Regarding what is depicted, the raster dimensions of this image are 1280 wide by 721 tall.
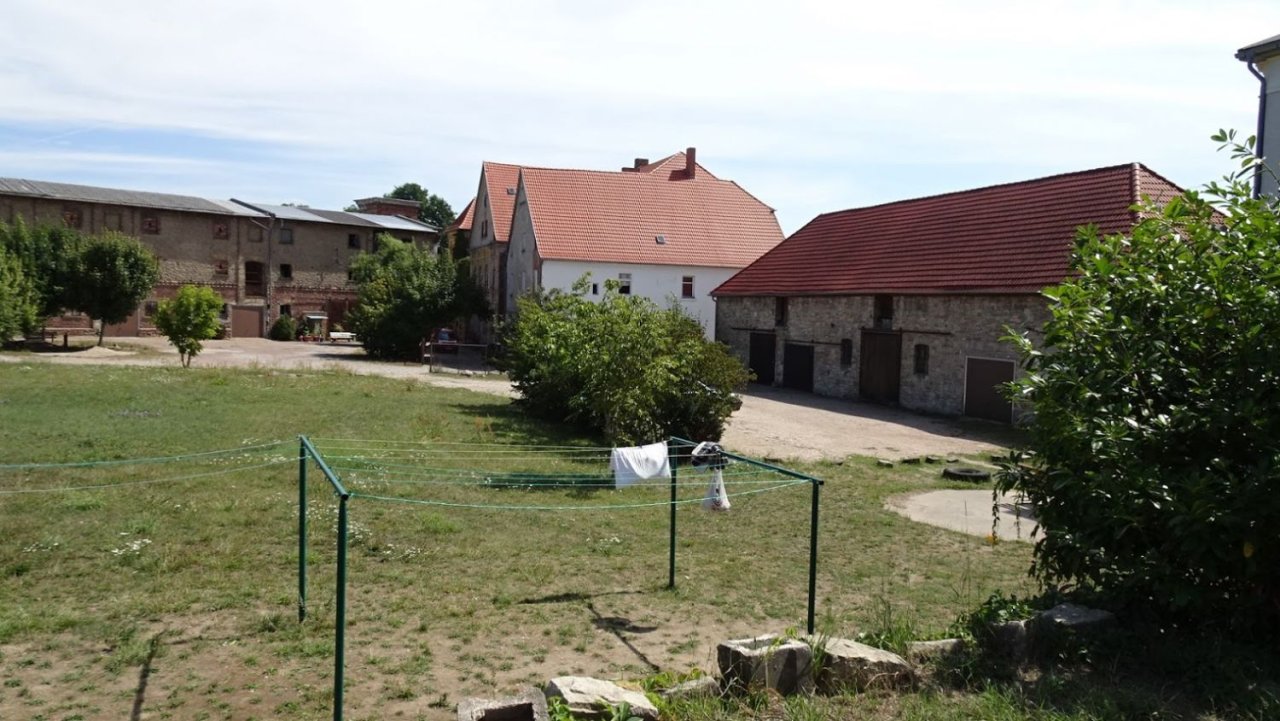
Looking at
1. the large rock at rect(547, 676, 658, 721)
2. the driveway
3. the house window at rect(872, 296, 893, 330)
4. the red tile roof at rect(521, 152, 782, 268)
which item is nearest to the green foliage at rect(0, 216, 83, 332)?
the driveway

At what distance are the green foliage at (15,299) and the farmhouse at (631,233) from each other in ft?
64.2

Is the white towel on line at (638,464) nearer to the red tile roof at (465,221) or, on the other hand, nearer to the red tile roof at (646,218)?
the red tile roof at (646,218)

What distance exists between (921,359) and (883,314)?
2476 mm

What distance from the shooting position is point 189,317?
103 ft

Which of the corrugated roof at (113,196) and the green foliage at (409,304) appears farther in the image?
the corrugated roof at (113,196)

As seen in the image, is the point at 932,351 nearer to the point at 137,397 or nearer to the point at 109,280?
the point at 137,397

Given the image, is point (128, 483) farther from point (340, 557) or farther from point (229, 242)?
point (229, 242)

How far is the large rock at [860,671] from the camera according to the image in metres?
6.12

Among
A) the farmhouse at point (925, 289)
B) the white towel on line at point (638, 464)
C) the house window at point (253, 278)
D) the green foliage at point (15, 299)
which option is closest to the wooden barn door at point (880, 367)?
the farmhouse at point (925, 289)

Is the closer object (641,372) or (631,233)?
(641,372)

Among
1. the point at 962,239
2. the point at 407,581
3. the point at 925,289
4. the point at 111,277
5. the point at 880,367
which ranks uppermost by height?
the point at 962,239

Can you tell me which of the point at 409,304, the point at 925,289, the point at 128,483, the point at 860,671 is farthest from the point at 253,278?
the point at 860,671

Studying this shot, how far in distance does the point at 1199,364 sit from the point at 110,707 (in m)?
8.00

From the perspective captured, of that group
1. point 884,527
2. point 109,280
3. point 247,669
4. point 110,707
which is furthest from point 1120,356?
point 109,280
